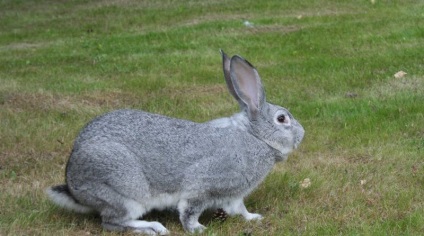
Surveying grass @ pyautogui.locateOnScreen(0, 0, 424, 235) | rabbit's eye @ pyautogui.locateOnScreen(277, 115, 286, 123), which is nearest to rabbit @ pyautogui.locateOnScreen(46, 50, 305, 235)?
rabbit's eye @ pyautogui.locateOnScreen(277, 115, 286, 123)

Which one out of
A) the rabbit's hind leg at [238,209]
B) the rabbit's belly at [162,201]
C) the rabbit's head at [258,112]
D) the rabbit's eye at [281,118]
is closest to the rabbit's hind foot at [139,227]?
the rabbit's belly at [162,201]

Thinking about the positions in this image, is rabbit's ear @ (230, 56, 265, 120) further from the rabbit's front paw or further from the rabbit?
the rabbit's front paw

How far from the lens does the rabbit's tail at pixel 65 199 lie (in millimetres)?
5238

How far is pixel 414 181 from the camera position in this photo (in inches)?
243

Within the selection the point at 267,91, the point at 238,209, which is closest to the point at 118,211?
the point at 238,209

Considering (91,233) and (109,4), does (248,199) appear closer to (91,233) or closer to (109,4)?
(91,233)

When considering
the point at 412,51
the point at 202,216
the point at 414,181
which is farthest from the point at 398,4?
the point at 202,216

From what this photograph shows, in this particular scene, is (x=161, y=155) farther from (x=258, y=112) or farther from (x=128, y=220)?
(x=258, y=112)

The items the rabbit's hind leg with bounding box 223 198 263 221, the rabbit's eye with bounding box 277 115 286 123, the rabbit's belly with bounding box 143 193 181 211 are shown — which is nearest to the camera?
the rabbit's belly with bounding box 143 193 181 211

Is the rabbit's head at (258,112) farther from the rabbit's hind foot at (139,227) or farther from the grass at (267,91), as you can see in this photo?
the rabbit's hind foot at (139,227)

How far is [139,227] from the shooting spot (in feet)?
16.8

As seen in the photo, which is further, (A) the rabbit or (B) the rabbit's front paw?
(B) the rabbit's front paw

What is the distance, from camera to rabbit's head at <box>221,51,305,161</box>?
214 inches

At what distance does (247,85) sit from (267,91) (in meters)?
4.23
